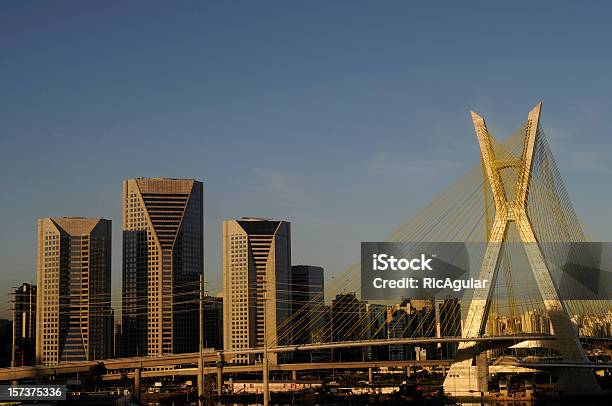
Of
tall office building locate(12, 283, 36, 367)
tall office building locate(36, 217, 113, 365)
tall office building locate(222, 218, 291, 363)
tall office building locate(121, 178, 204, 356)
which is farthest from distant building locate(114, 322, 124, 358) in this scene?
tall office building locate(222, 218, 291, 363)

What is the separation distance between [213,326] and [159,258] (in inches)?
763

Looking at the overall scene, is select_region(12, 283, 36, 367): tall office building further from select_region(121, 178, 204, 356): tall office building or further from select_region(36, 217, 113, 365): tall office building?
select_region(121, 178, 204, 356): tall office building

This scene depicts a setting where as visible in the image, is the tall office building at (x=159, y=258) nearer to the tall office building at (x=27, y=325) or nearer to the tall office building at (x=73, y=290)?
the tall office building at (x=73, y=290)

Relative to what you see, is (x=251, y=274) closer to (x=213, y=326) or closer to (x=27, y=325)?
(x=213, y=326)

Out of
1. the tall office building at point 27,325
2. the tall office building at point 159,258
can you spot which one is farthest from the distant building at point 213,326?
the tall office building at point 27,325

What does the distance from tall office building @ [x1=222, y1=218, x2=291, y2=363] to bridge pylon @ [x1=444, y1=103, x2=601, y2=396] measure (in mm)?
95649

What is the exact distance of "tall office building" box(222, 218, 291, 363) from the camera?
6447 inches

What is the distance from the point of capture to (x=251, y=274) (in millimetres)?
169750

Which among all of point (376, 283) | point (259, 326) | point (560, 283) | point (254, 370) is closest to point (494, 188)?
point (560, 283)

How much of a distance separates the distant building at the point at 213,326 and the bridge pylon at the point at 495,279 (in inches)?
4353

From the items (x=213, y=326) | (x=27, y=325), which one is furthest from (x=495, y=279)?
(x=27, y=325)

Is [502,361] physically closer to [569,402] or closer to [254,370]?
[569,402]

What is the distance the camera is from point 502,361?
87875 millimetres

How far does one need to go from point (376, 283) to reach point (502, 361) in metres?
37.4
